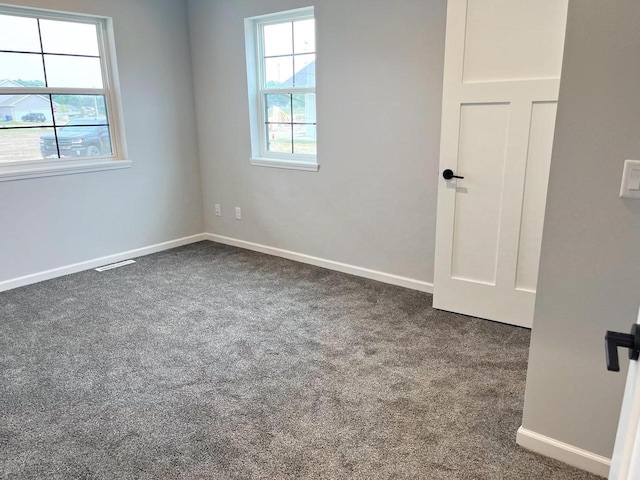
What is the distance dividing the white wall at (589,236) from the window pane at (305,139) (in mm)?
2698

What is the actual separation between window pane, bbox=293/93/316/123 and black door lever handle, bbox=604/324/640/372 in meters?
3.49

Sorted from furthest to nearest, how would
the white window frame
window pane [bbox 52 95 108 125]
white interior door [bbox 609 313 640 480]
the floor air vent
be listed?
1. the floor air vent
2. window pane [bbox 52 95 108 125]
3. the white window frame
4. white interior door [bbox 609 313 640 480]

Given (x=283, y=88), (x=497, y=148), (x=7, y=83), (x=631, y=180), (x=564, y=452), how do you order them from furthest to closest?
(x=283, y=88), (x=7, y=83), (x=497, y=148), (x=564, y=452), (x=631, y=180)

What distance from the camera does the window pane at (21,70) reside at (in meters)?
3.62

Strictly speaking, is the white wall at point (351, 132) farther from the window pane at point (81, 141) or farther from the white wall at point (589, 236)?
the white wall at point (589, 236)

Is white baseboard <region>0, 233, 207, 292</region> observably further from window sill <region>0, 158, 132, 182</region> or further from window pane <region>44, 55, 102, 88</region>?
window pane <region>44, 55, 102, 88</region>

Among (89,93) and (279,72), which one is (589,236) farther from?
(89,93)

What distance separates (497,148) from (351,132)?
1.23 m

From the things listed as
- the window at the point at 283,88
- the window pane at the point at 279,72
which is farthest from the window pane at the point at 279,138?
the window pane at the point at 279,72

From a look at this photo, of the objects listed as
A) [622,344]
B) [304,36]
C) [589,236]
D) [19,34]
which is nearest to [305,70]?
[304,36]

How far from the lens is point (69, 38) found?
393 cm

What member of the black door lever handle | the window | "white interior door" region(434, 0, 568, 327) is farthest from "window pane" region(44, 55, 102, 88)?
the black door lever handle

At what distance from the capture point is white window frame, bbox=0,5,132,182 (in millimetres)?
3693

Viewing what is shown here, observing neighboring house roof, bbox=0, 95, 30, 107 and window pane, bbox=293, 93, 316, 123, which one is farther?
window pane, bbox=293, 93, 316, 123
